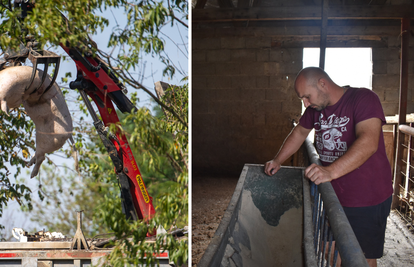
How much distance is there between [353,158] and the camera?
1364mm

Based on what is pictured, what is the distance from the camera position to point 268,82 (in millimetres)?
4922

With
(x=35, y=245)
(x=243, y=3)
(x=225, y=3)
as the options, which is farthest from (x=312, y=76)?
(x=225, y=3)

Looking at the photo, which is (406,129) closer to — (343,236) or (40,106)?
(343,236)

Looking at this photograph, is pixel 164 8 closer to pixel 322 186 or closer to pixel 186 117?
pixel 186 117

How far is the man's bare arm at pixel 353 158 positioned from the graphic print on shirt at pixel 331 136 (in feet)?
0.43

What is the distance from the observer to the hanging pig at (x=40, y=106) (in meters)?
1.30

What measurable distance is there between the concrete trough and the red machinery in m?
0.47

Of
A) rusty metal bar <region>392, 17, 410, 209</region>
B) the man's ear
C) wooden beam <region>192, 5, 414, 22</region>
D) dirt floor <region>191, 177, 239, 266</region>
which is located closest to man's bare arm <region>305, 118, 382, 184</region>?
the man's ear

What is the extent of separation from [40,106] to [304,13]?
3.63 meters

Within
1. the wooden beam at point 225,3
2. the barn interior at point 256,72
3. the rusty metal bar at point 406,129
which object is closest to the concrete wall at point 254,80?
the barn interior at point 256,72

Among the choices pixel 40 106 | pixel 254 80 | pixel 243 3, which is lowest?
pixel 40 106

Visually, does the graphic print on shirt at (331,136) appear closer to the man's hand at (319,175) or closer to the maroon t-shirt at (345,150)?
the maroon t-shirt at (345,150)

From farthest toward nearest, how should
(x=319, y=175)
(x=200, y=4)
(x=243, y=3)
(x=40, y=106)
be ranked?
(x=243, y=3)
(x=200, y=4)
(x=40, y=106)
(x=319, y=175)

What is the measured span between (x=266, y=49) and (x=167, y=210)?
4120 millimetres
